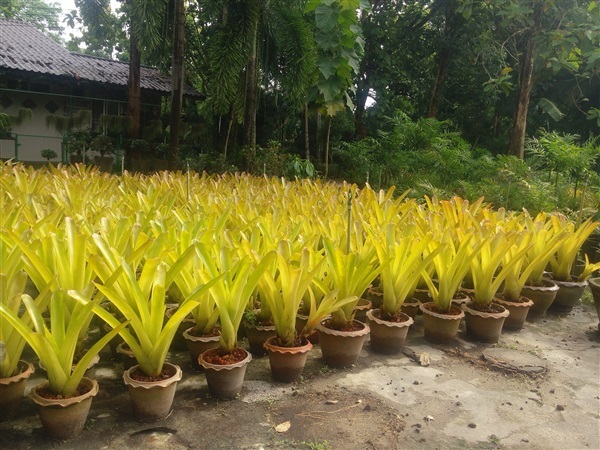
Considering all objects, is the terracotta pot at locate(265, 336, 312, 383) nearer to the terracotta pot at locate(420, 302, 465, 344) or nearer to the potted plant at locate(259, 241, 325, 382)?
the potted plant at locate(259, 241, 325, 382)

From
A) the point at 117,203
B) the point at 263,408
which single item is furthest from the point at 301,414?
the point at 117,203

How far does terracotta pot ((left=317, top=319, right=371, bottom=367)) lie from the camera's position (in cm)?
243

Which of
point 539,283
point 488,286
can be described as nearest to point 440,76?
point 539,283

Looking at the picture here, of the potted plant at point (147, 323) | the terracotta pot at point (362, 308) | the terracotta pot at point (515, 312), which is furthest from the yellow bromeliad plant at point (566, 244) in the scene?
the potted plant at point (147, 323)

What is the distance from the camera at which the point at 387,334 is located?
2680mm

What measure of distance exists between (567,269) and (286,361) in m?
2.61

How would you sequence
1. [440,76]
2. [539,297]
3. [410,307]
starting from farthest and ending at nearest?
[440,76] → [539,297] → [410,307]

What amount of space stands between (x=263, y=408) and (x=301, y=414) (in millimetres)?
160

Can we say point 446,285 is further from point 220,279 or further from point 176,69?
point 176,69

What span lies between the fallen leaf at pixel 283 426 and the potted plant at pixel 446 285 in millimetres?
1262

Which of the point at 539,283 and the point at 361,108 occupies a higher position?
the point at 361,108

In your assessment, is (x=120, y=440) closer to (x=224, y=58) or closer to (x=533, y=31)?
(x=533, y=31)

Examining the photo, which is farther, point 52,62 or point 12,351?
point 52,62

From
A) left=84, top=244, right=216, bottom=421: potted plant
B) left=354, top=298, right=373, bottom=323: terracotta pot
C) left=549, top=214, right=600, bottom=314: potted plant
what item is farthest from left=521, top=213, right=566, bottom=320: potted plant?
left=84, top=244, right=216, bottom=421: potted plant
